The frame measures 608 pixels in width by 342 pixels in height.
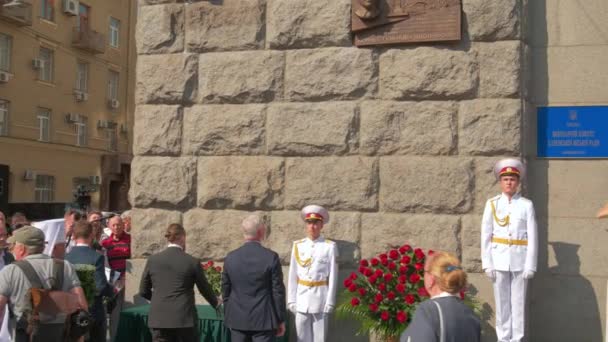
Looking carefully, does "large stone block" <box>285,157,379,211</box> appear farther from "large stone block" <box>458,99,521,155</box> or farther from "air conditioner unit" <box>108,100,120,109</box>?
"air conditioner unit" <box>108,100,120,109</box>

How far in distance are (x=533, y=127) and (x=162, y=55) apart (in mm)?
4144

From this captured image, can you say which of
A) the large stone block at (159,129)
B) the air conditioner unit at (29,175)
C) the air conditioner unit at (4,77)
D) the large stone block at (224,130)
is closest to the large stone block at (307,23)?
the large stone block at (224,130)

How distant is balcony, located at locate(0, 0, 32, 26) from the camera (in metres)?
27.6

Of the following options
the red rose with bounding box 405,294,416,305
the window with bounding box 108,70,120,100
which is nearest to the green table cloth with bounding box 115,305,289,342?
the red rose with bounding box 405,294,416,305

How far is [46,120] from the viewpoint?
31.3 m

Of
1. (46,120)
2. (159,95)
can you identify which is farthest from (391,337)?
(46,120)

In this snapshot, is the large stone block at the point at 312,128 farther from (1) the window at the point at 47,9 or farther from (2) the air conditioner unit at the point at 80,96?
(2) the air conditioner unit at the point at 80,96

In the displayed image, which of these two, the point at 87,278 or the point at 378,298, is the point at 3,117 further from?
the point at 378,298

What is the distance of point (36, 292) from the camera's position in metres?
5.60

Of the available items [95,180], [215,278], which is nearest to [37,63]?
[95,180]

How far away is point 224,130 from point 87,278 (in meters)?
2.21

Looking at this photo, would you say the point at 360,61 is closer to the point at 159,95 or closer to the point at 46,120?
the point at 159,95

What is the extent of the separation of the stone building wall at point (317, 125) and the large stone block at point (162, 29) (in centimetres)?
2

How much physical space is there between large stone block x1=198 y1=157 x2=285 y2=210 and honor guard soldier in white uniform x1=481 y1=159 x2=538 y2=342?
227 cm
